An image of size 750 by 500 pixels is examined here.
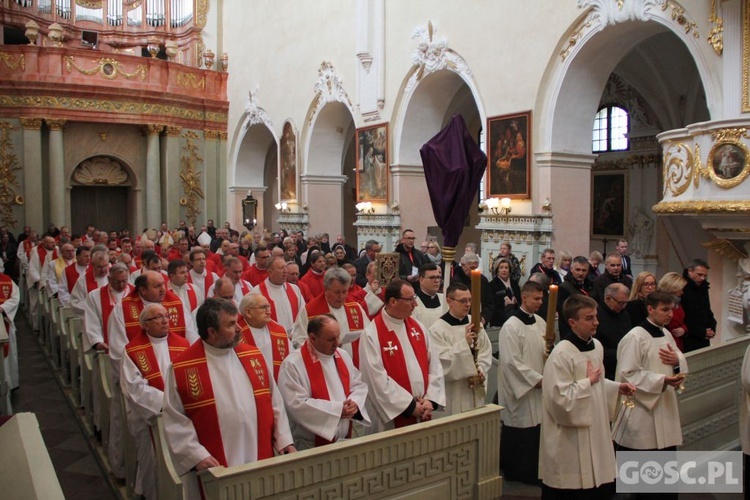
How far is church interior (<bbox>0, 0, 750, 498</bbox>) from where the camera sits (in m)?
8.22

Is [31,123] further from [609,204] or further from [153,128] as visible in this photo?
[609,204]

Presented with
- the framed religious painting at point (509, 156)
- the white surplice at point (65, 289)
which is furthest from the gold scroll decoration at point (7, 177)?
the framed religious painting at point (509, 156)

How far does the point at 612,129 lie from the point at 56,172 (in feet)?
51.7

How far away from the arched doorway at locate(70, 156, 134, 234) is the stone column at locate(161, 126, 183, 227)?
1236 mm

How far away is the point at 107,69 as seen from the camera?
20016 millimetres

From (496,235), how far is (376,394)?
27.8 feet

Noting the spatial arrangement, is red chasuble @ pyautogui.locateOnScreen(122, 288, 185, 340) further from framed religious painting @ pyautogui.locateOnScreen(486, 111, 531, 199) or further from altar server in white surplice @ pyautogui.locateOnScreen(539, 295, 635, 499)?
framed religious painting @ pyautogui.locateOnScreen(486, 111, 531, 199)

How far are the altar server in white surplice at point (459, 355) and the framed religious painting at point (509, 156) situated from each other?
7.30 meters

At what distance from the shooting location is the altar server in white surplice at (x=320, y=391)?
3.94m

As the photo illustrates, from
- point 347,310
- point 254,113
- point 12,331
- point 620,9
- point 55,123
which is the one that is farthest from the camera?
point 254,113

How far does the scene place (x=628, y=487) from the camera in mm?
4680

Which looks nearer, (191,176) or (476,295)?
(476,295)

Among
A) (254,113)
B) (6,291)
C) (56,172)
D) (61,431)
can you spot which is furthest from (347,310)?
(56,172)

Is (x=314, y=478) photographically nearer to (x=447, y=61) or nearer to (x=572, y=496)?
(x=572, y=496)
